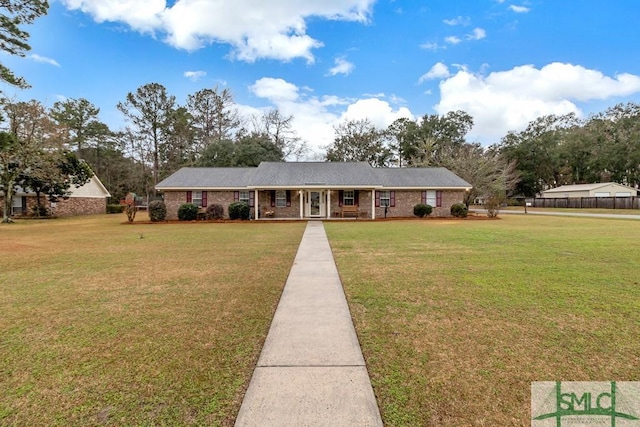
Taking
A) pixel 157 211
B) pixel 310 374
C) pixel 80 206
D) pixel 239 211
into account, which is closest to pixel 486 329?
pixel 310 374

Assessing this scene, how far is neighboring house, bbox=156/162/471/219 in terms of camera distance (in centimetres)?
2161

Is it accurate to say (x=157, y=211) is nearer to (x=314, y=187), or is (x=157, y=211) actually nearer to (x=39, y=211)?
(x=314, y=187)

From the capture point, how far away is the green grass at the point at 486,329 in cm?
238

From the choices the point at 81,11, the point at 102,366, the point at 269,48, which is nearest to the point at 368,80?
the point at 269,48

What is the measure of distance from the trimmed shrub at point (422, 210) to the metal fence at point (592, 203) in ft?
84.3

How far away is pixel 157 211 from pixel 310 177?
10.4 metres

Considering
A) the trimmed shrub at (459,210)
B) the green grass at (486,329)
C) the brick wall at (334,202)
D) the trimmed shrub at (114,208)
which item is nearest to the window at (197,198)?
the brick wall at (334,202)

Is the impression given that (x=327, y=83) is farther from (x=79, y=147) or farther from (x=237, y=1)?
(x=79, y=147)

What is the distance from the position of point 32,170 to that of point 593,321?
30242 millimetres

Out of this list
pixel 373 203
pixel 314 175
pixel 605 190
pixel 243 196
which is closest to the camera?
pixel 373 203

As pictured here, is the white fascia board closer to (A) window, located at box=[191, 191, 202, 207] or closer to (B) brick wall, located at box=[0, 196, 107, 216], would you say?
(A) window, located at box=[191, 191, 202, 207]

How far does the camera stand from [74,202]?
28734mm

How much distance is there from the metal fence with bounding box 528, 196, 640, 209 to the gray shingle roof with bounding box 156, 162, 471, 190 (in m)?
22.7

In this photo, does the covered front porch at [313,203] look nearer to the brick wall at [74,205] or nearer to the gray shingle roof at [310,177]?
the gray shingle roof at [310,177]
